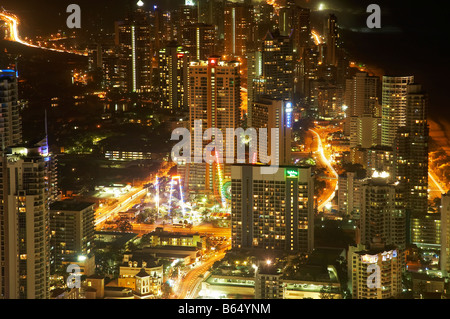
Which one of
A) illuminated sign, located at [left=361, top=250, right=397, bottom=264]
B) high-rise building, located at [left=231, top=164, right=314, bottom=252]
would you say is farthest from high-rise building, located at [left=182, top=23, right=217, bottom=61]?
illuminated sign, located at [left=361, top=250, right=397, bottom=264]

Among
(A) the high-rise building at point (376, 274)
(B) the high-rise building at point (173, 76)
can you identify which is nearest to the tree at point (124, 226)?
(A) the high-rise building at point (376, 274)

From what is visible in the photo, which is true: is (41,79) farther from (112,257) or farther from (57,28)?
(112,257)

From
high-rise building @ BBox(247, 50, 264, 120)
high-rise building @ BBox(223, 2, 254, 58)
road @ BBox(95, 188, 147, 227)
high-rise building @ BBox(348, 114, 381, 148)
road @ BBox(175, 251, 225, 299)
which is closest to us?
road @ BBox(175, 251, 225, 299)

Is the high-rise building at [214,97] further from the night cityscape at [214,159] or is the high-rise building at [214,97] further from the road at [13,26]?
the road at [13,26]

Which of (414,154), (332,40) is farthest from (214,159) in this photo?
(332,40)

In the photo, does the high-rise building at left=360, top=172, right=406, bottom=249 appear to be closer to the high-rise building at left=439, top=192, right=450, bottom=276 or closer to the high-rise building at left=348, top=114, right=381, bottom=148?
the high-rise building at left=439, top=192, right=450, bottom=276

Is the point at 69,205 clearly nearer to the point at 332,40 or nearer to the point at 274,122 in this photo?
the point at 274,122
